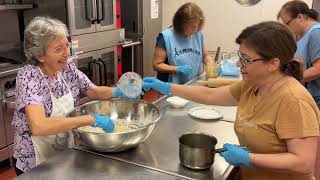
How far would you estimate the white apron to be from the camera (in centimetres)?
159

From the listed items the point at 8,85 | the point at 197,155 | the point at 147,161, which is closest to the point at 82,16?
the point at 8,85

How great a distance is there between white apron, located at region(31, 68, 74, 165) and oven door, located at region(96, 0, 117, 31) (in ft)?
6.70

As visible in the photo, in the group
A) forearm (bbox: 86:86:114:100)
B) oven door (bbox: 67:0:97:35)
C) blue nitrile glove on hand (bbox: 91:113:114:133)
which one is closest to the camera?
blue nitrile glove on hand (bbox: 91:113:114:133)

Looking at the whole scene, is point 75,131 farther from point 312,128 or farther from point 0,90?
point 0,90

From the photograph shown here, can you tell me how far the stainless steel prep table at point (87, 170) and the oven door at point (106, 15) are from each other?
2421 mm

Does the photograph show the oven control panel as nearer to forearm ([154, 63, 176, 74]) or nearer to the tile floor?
the tile floor

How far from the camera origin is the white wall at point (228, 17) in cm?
440

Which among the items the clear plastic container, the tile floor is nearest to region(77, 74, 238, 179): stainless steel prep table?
the clear plastic container

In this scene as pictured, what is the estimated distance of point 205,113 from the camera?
6.48 feet

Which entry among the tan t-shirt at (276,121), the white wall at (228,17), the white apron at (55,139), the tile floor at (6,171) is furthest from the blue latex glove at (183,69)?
the white wall at (228,17)

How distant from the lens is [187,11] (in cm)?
259

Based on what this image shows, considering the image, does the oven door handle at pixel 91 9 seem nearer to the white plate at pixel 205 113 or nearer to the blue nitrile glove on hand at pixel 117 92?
the blue nitrile glove on hand at pixel 117 92

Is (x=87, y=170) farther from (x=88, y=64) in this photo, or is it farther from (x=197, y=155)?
(x=88, y=64)

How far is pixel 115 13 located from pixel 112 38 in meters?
0.29
